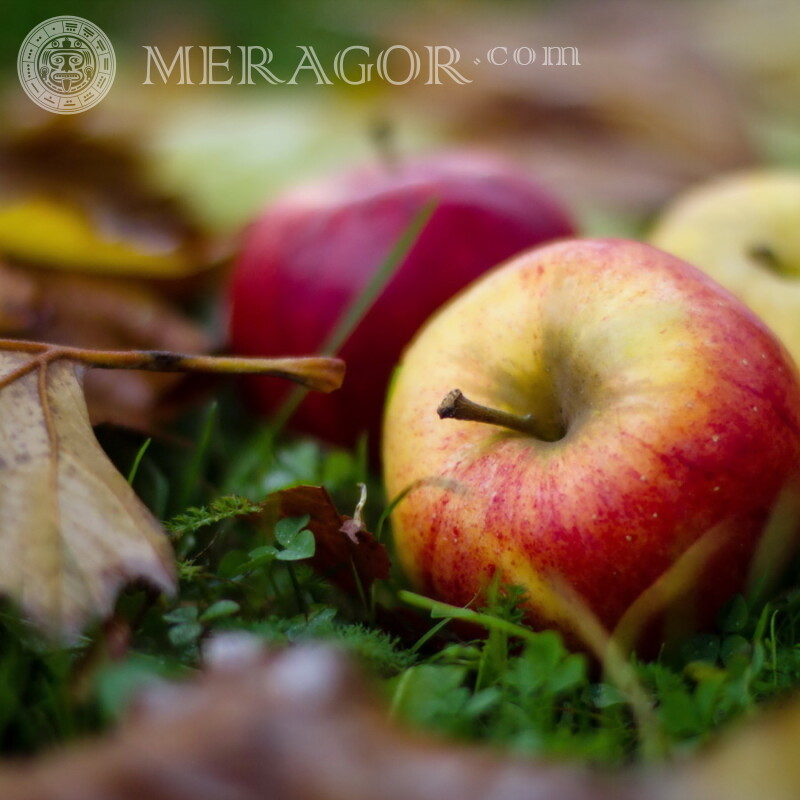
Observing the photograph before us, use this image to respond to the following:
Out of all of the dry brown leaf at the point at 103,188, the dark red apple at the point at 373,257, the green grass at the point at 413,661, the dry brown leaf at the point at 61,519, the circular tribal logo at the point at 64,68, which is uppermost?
the circular tribal logo at the point at 64,68

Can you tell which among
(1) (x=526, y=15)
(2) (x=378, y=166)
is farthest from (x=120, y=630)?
(1) (x=526, y=15)

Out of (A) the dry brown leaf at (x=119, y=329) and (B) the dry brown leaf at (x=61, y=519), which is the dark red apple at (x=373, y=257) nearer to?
(A) the dry brown leaf at (x=119, y=329)

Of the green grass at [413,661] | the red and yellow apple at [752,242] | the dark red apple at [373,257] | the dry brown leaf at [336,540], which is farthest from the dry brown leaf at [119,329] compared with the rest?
the red and yellow apple at [752,242]

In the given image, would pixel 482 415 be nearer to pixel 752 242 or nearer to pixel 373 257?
pixel 373 257

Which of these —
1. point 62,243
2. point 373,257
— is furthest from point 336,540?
point 62,243

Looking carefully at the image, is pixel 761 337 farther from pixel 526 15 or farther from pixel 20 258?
pixel 526 15

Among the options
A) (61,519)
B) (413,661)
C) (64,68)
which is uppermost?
(64,68)
